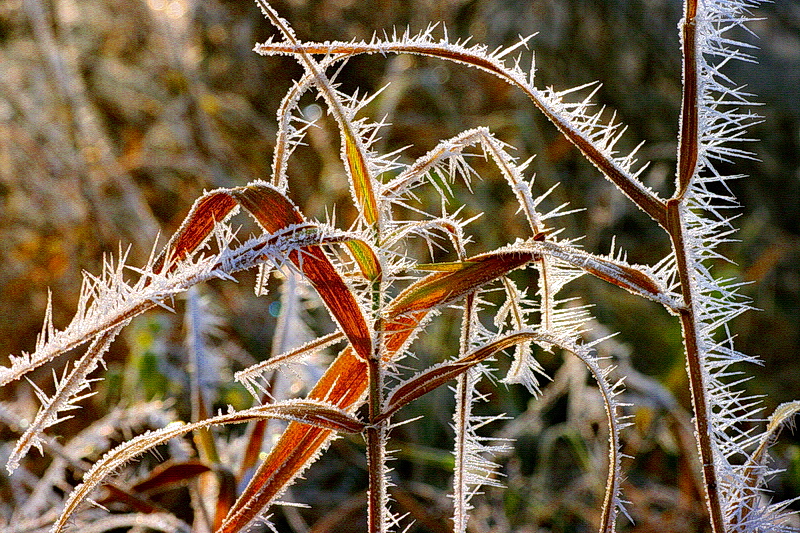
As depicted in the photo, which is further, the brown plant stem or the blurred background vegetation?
the blurred background vegetation

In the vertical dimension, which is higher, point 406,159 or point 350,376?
point 350,376

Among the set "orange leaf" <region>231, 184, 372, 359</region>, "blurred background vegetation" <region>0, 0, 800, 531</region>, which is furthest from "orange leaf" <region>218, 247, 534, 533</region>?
"blurred background vegetation" <region>0, 0, 800, 531</region>

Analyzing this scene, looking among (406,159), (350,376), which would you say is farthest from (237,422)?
(406,159)

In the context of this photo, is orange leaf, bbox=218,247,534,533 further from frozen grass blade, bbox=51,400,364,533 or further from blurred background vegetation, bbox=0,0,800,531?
blurred background vegetation, bbox=0,0,800,531

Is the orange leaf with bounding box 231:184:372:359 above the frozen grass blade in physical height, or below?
above

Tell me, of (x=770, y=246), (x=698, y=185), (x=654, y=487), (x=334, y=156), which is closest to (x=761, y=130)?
(x=770, y=246)

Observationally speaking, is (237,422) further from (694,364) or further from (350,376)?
(694,364)
